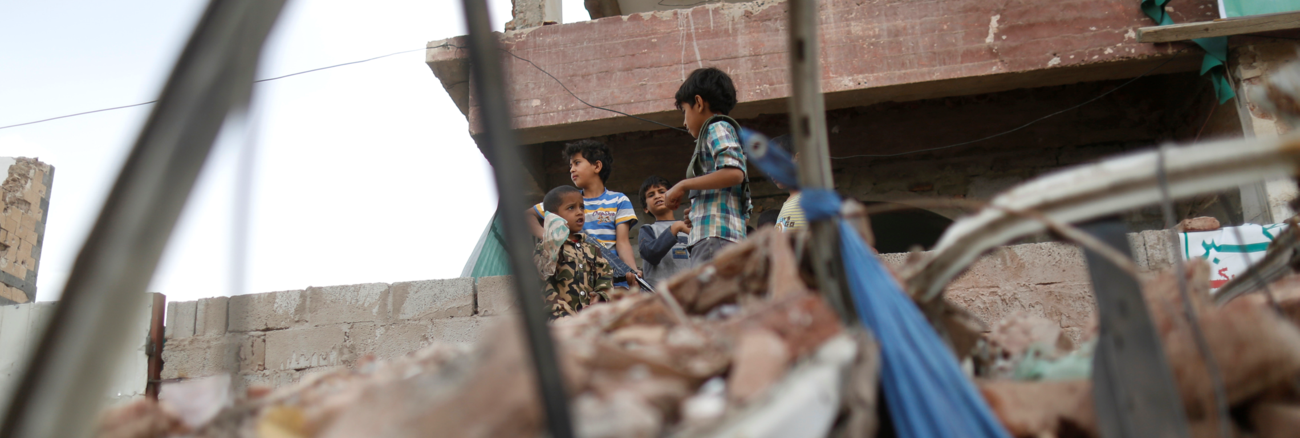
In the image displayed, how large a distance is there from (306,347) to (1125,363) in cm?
452

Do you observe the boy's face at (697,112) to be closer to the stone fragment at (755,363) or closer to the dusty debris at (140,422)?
the stone fragment at (755,363)

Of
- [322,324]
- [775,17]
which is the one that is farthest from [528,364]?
[775,17]

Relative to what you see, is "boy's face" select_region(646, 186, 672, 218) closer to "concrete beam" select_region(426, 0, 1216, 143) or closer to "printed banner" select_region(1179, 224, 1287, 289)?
"concrete beam" select_region(426, 0, 1216, 143)

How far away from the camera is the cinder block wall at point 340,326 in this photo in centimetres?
450

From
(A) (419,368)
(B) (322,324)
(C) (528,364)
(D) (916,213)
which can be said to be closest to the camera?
(C) (528,364)

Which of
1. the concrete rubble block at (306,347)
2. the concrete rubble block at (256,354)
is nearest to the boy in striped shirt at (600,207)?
the concrete rubble block at (306,347)

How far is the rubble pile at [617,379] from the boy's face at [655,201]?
9.02ft

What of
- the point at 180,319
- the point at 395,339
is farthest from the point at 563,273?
the point at 180,319

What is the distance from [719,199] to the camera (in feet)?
10.6

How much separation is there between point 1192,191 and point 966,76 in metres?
5.32

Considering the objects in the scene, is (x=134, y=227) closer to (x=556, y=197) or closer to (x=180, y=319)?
(x=556, y=197)

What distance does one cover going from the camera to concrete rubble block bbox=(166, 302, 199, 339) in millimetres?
4805

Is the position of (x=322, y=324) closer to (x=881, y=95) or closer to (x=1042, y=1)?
(x=881, y=95)

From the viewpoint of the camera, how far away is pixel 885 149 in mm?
7543
